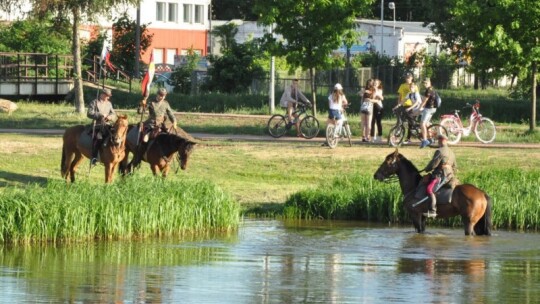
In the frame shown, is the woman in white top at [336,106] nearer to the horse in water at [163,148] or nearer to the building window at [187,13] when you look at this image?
the horse in water at [163,148]

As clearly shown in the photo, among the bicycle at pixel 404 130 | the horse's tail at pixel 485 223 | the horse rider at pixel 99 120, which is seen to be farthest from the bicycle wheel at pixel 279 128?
the horse's tail at pixel 485 223

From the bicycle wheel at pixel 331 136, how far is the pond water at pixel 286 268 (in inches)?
419

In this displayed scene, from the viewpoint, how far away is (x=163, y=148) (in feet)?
92.7

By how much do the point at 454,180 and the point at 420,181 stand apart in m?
0.70

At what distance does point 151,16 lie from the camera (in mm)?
91562

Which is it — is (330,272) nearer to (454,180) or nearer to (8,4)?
(454,180)

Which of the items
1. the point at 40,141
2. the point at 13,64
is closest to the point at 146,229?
the point at 40,141

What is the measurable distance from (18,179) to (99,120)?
2810 mm

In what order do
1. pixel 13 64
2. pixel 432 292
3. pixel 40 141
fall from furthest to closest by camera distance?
1. pixel 13 64
2. pixel 40 141
3. pixel 432 292

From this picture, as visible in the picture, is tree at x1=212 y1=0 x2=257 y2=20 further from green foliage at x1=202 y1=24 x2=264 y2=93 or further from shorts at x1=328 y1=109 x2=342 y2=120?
shorts at x1=328 y1=109 x2=342 y2=120

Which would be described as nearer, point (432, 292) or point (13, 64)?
point (432, 292)

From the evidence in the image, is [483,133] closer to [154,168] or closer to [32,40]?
[154,168]

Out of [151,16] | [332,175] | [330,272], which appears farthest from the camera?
[151,16]

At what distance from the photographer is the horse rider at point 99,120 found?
90.9 ft
